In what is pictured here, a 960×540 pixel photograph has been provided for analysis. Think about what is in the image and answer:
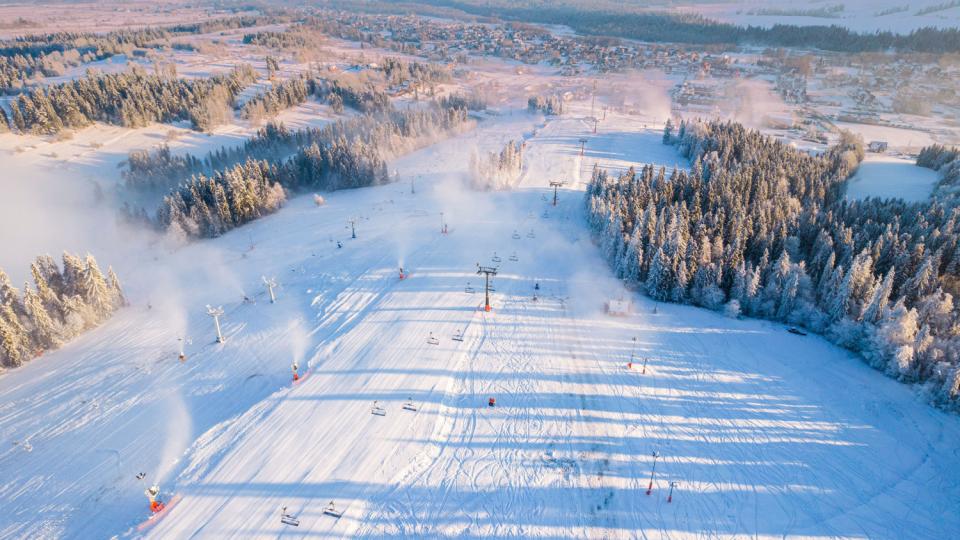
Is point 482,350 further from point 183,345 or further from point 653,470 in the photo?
point 183,345

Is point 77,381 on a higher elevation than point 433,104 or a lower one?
lower

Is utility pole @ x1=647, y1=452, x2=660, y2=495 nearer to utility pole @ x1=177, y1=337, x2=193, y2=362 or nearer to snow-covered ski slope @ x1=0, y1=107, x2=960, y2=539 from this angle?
snow-covered ski slope @ x1=0, y1=107, x2=960, y2=539

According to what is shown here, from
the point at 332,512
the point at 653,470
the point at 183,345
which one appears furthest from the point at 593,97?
the point at 332,512

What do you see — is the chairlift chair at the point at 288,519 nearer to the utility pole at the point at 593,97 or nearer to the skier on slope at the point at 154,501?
the skier on slope at the point at 154,501

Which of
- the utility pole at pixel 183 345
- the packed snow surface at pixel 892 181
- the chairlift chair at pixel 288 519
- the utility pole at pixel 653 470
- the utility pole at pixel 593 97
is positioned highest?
the utility pole at pixel 593 97

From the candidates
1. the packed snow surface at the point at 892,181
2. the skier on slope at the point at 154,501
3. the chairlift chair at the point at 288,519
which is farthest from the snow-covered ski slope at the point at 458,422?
the packed snow surface at the point at 892,181

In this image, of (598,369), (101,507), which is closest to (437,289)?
(598,369)

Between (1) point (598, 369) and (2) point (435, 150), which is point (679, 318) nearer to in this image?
(1) point (598, 369)

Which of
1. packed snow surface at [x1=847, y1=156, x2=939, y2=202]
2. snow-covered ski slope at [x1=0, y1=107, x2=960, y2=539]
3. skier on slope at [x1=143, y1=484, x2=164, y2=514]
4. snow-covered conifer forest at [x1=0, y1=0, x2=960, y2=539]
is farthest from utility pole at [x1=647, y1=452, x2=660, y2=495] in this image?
packed snow surface at [x1=847, y1=156, x2=939, y2=202]
